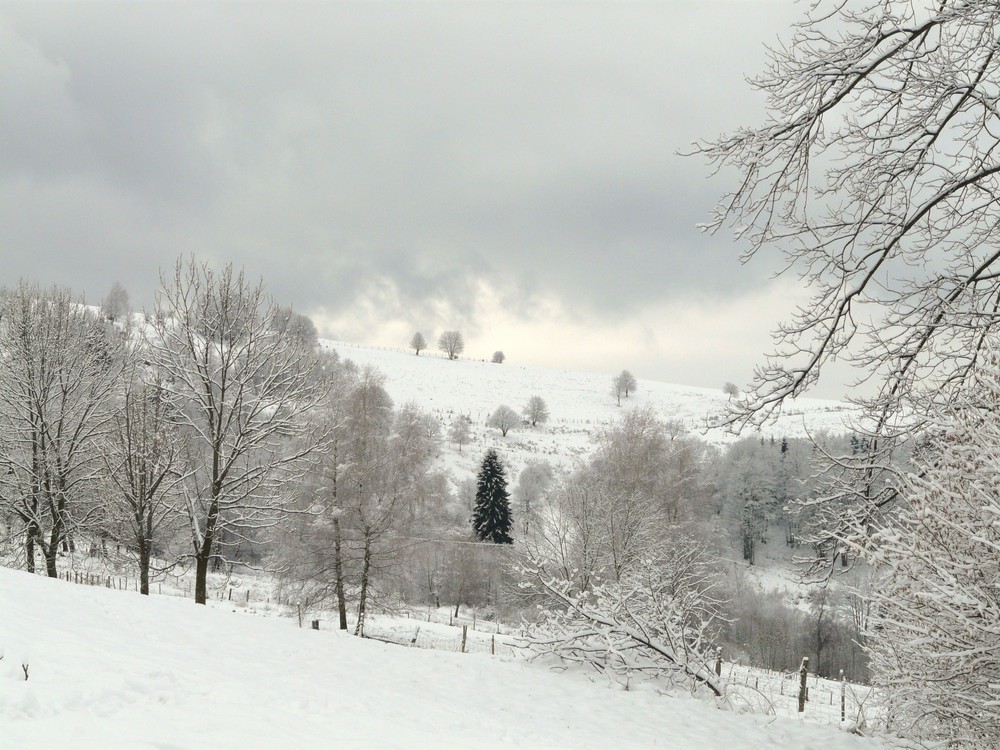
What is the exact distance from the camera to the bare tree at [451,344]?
13388cm

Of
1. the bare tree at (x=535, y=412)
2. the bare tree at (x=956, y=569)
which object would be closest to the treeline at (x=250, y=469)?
the bare tree at (x=956, y=569)

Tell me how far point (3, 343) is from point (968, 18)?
849 inches

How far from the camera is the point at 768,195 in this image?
4887 mm

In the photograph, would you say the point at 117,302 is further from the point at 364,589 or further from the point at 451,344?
the point at 364,589

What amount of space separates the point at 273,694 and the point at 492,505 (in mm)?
41451

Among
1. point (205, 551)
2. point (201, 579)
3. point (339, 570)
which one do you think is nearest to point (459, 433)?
point (339, 570)

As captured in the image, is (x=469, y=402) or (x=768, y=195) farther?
(x=469, y=402)

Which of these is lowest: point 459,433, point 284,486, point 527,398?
point 284,486

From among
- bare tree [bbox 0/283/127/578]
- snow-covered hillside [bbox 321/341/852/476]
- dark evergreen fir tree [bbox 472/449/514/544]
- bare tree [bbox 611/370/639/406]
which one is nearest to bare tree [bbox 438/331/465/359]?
snow-covered hillside [bbox 321/341/852/476]

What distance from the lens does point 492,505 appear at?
156 ft

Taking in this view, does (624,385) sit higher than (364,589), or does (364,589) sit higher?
(624,385)

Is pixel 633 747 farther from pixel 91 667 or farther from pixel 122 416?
pixel 122 416

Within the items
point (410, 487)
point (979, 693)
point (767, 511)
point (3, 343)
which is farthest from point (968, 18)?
point (767, 511)

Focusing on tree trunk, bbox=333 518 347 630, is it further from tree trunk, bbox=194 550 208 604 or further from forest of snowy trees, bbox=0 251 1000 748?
tree trunk, bbox=194 550 208 604
